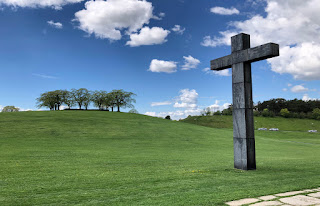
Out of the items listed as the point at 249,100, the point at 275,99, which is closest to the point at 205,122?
the point at 275,99

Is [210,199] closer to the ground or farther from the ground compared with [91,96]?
closer to the ground

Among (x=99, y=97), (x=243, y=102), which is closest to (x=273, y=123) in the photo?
(x=99, y=97)

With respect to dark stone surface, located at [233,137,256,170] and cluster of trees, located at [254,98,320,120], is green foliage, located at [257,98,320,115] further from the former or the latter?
dark stone surface, located at [233,137,256,170]

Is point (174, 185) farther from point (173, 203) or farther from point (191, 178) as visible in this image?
point (173, 203)

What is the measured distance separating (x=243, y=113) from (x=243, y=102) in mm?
409

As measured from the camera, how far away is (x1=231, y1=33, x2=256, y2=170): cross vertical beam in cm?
872

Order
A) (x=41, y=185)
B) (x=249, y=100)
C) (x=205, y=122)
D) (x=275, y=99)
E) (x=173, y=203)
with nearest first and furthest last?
(x=173, y=203) < (x=41, y=185) < (x=249, y=100) < (x=205, y=122) < (x=275, y=99)

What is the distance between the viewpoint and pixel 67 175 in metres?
7.68

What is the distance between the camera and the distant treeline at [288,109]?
93.2m

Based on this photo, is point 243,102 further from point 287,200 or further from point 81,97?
point 81,97

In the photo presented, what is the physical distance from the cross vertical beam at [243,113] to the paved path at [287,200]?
3512mm

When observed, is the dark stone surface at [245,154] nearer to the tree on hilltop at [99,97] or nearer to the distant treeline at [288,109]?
the tree on hilltop at [99,97]

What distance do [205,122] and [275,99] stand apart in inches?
2223

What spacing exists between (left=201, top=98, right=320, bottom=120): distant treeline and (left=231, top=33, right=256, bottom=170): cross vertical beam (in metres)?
91.0
